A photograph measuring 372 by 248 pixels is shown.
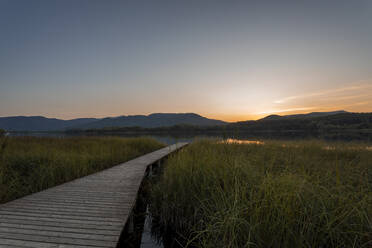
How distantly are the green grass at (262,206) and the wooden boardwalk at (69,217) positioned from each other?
36.8 inches

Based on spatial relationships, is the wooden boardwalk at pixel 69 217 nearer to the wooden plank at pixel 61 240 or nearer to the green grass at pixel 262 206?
the wooden plank at pixel 61 240

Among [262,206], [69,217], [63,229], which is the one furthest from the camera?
[69,217]

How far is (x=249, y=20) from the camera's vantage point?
1340 cm

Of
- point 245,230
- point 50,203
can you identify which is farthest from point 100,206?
point 245,230

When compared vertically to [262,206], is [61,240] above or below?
below

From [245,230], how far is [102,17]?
647 inches

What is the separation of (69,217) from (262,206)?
109 inches

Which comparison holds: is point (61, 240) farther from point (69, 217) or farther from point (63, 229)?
point (69, 217)

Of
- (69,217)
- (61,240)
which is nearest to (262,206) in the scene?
(61,240)

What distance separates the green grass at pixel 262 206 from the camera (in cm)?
198

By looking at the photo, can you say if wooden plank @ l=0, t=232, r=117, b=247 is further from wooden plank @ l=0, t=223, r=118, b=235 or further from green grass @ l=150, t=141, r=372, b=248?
green grass @ l=150, t=141, r=372, b=248

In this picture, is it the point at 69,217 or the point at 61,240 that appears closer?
the point at 61,240

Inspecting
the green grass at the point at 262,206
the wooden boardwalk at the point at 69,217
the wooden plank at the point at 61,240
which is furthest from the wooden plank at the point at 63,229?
the green grass at the point at 262,206

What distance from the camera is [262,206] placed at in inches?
86.8
